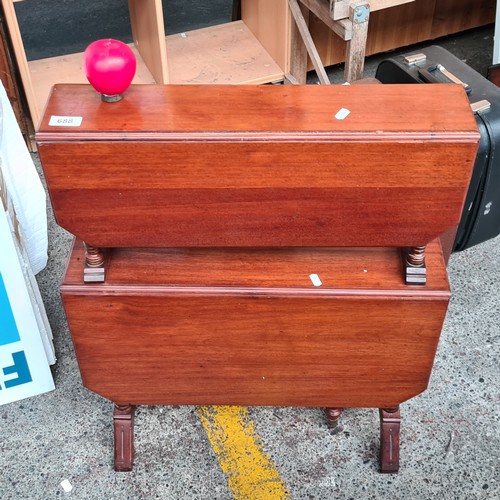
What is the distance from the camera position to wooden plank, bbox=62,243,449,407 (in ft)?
5.43

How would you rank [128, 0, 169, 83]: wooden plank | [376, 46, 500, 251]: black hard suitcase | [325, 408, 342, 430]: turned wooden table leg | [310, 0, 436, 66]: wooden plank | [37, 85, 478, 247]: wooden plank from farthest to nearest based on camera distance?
[310, 0, 436, 66]: wooden plank → [128, 0, 169, 83]: wooden plank → [376, 46, 500, 251]: black hard suitcase → [325, 408, 342, 430]: turned wooden table leg → [37, 85, 478, 247]: wooden plank

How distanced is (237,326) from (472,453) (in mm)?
821

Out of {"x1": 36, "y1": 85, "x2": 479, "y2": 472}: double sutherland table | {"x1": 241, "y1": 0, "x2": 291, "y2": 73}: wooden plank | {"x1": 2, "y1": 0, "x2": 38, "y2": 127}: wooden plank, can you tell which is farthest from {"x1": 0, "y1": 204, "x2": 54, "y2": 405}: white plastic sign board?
{"x1": 241, "y1": 0, "x2": 291, "y2": 73}: wooden plank

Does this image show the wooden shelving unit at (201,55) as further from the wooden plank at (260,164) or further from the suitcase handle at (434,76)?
the wooden plank at (260,164)

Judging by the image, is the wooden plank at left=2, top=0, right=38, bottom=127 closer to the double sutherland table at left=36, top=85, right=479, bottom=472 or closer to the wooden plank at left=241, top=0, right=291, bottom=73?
the wooden plank at left=241, top=0, right=291, bottom=73

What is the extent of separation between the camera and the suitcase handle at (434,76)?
7.63 ft

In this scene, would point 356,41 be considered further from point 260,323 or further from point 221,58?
point 260,323

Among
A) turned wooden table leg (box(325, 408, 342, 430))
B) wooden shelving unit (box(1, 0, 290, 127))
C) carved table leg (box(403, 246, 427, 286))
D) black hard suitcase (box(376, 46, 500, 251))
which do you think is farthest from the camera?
wooden shelving unit (box(1, 0, 290, 127))

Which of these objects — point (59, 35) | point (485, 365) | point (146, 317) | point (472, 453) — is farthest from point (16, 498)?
point (59, 35)

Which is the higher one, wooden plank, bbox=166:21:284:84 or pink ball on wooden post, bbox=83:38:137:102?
pink ball on wooden post, bbox=83:38:137:102

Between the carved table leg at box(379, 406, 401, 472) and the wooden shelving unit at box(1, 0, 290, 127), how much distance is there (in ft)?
6.01

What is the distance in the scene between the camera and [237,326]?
5.64ft

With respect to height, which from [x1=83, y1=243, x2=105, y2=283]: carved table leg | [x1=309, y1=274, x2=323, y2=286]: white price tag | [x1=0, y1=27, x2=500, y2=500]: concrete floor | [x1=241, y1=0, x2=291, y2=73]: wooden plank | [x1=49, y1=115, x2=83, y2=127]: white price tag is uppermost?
[x1=49, y1=115, x2=83, y2=127]: white price tag

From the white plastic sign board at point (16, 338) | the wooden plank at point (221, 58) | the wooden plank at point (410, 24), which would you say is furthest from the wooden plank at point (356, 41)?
the white plastic sign board at point (16, 338)
